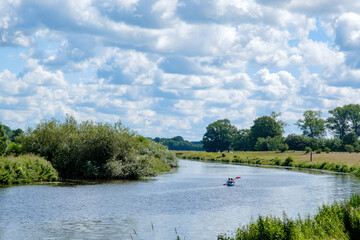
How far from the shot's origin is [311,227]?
704 inches

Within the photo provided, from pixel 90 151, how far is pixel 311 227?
41146 mm

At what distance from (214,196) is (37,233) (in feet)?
71.7

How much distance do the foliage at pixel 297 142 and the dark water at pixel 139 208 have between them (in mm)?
112514

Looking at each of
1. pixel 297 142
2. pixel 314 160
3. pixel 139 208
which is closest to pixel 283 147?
pixel 297 142

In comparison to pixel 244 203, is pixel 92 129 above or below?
above

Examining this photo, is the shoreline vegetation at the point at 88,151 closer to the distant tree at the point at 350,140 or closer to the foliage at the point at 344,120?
the distant tree at the point at 350,140

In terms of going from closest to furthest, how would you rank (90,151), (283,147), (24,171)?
(24,171) → (90,151) → (283,147)

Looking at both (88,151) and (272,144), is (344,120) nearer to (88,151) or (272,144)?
(272,144)

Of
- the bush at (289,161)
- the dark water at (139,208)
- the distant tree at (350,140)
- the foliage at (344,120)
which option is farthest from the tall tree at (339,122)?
the dark water at (139,208)

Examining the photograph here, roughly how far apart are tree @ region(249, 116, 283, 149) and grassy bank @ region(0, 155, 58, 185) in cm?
14589

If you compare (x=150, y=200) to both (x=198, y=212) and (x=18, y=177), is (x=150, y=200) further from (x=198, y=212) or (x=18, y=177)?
(x=18, y=177)

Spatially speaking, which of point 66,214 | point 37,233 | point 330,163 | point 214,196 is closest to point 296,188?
point 214,196

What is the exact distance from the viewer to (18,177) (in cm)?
4447

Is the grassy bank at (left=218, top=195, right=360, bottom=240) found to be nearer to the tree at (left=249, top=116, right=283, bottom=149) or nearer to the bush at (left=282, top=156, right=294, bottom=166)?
the bush at (left=282, top=156, right=294, bottom=166)
